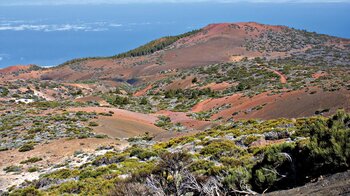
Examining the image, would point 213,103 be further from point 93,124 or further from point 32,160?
point 32,160

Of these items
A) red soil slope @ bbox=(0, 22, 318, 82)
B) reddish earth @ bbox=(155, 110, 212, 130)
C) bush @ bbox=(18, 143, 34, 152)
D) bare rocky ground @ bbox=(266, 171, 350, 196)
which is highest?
red soil slope @ bbox=(0, 22, 318, 82)

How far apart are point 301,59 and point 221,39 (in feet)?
98.2

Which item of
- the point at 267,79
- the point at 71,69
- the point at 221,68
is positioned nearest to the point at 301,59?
the point at 221,68

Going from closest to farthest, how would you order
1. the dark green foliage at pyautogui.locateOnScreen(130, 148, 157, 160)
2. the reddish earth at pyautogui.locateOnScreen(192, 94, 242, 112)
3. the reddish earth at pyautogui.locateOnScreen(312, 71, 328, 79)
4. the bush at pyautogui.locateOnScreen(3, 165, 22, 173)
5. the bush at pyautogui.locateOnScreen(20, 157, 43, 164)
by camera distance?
the dark green foliage at pyautogui.locateOnScreen(130, 148, 157, 160), the bush at pyautogui.locateOnScreen(3, 165, 22, 173), the bush at pyautogui.locateOnScreen(20, 157, 43, 164), the reddish earth at pyautogui.locateOnScreen(192, 94, 242, 112), the reddish earth at pyautogui.locateOnScreen(312, 71, 328, 79)

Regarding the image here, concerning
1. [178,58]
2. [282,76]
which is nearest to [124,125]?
[282,76]

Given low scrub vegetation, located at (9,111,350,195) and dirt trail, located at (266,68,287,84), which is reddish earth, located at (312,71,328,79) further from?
low scrub vegetation, located at (9,111,350,195)

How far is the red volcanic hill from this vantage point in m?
84.8

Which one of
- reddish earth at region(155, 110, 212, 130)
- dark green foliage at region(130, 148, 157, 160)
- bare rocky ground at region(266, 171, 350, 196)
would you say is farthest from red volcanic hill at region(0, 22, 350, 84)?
bare rocky ground at region(266, 171, 350, 196)

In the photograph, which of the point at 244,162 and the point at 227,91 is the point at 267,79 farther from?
the point at 244,162

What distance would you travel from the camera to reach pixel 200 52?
9325 centimetres

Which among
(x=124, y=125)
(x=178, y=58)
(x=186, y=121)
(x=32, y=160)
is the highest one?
(x=178, y=58)

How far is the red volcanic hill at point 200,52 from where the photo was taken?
84.8 metres

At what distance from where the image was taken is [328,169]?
358 inches

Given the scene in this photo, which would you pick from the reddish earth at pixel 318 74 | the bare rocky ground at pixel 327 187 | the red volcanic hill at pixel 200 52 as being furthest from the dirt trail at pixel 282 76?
the bare rocky ground at pixel 327 187
